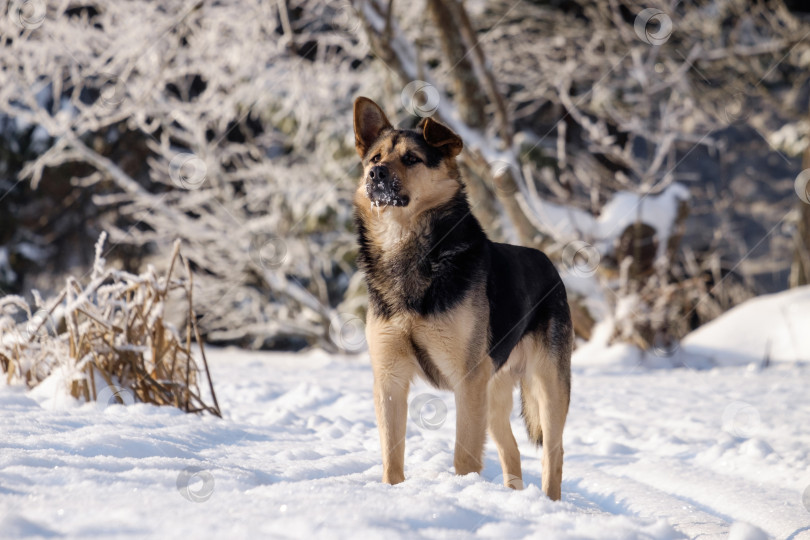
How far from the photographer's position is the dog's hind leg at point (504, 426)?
146 inches

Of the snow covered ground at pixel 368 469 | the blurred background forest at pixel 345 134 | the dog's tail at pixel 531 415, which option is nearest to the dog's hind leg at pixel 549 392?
the dog's tail at pixel 531 415

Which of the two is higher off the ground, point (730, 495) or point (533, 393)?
point (533, 393)

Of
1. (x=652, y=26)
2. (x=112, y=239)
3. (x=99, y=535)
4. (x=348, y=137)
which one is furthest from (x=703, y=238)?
(x=99, y=535)

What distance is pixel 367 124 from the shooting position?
400cm

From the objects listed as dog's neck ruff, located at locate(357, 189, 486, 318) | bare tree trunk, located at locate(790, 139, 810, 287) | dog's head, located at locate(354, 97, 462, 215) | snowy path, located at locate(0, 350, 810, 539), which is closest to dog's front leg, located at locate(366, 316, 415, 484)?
dog's neck ruff, located at locate(357, 189, 486, 318)

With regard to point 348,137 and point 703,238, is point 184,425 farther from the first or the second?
point 703,238

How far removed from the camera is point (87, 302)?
179 inches

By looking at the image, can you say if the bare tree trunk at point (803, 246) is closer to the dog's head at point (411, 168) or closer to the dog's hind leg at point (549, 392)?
the dog's hind leg at point (549, 392)

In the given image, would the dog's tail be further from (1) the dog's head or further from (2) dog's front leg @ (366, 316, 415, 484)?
(1) the dog's head

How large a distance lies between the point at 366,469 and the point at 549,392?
1.02m

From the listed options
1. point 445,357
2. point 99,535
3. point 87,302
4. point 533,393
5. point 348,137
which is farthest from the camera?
point 348,137

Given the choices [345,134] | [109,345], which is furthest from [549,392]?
[345,134]

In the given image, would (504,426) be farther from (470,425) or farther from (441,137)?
(441,137)

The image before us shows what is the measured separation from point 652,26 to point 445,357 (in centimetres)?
1107
